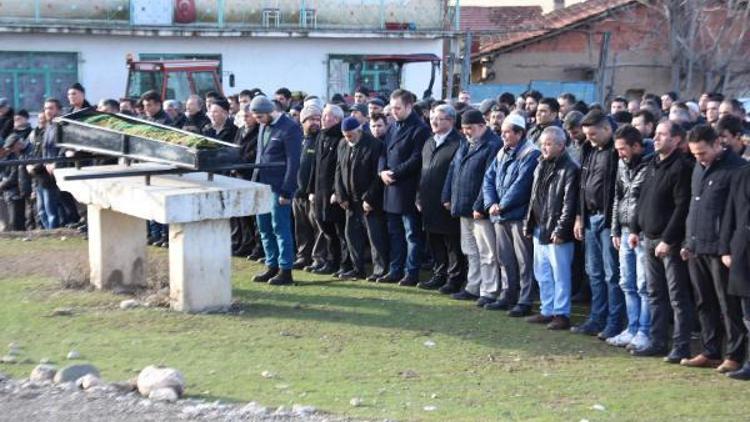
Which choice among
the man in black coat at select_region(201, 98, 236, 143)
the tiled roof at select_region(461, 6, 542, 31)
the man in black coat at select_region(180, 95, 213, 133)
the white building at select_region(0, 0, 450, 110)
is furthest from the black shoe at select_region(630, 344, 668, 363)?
the tiled roof at select_region(461, 6, 542, 31)

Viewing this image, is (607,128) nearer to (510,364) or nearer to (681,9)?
(510,364)

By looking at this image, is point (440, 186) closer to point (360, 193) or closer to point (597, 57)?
point (360, 193)

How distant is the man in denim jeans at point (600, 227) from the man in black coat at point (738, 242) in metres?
1.42

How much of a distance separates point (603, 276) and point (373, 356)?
230 cm

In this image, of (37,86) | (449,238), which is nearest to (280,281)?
(449,238)

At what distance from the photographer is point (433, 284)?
482 inches

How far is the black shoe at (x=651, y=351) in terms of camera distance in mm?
9359

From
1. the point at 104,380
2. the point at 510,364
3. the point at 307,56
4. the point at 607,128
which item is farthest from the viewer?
the point at 307,56

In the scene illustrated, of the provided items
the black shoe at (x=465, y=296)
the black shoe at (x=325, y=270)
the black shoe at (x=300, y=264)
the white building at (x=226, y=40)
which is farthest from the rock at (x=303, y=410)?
the white building at (x=226, y=40)

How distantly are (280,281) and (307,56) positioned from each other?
2611 cm

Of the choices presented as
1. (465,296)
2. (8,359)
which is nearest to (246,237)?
(465,296)

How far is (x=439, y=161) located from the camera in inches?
470

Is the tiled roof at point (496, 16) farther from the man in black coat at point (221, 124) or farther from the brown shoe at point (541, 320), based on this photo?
the brown shoe at point (541, 320)

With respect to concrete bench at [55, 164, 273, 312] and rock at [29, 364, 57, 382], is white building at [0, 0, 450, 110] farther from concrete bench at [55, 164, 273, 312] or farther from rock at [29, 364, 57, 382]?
rock at [29, 364, 57, 382]
